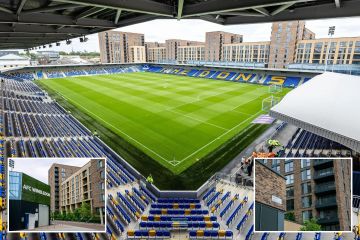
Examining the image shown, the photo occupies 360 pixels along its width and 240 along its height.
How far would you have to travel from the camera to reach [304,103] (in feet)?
46.9

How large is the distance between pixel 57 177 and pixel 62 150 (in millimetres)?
10725

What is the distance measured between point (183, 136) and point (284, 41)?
202ft

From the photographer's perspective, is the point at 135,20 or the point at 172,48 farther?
the point at 172,48

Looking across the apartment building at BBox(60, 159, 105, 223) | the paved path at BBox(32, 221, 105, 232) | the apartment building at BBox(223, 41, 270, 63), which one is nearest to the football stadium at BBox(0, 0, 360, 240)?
the apartment building at BBox(60, 159, 105, 223)

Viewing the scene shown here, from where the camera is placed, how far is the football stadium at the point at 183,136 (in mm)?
7191

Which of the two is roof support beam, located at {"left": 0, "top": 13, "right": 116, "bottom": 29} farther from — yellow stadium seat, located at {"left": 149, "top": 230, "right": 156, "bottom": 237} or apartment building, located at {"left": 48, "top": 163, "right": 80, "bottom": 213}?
yellow stadium seat, located at {"left": 149, "top": 230, "right": 156, "bottom": 237}

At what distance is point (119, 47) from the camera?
101938mm

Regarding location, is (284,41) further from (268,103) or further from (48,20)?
(48,20)

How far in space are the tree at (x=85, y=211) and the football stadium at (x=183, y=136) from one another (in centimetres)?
43

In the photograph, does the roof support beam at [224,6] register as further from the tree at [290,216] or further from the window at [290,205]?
the tree at [290,216]

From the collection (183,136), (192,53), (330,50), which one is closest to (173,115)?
(183,136)

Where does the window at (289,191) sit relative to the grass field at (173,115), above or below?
above

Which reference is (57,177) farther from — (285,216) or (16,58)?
(16,58)

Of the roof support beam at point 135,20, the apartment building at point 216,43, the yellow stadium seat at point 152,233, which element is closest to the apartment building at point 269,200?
the yellow stadium seat at point 152,233
